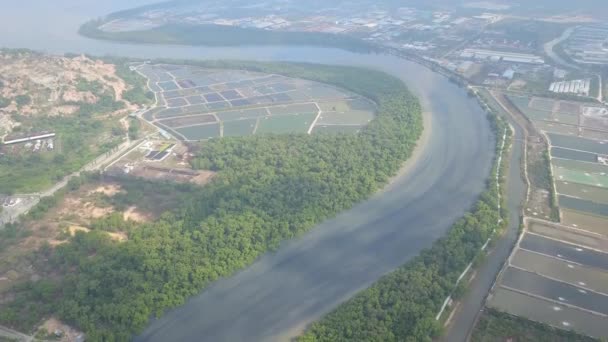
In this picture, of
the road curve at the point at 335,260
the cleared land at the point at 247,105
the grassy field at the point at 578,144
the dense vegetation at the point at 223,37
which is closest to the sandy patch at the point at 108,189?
the cleared land at the point at 247,105

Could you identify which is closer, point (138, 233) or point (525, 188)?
point (138, 233)

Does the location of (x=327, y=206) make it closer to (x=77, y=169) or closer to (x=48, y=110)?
(x=77, y=169)

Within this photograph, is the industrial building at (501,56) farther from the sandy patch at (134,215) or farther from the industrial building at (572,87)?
the sandy patch at (134,215)

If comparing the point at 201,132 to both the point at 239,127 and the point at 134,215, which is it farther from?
the point at 134,215

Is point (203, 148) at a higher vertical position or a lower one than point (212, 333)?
higher

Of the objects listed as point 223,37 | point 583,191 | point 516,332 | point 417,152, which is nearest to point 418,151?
point 417,152

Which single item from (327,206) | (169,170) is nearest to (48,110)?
(169,170)
